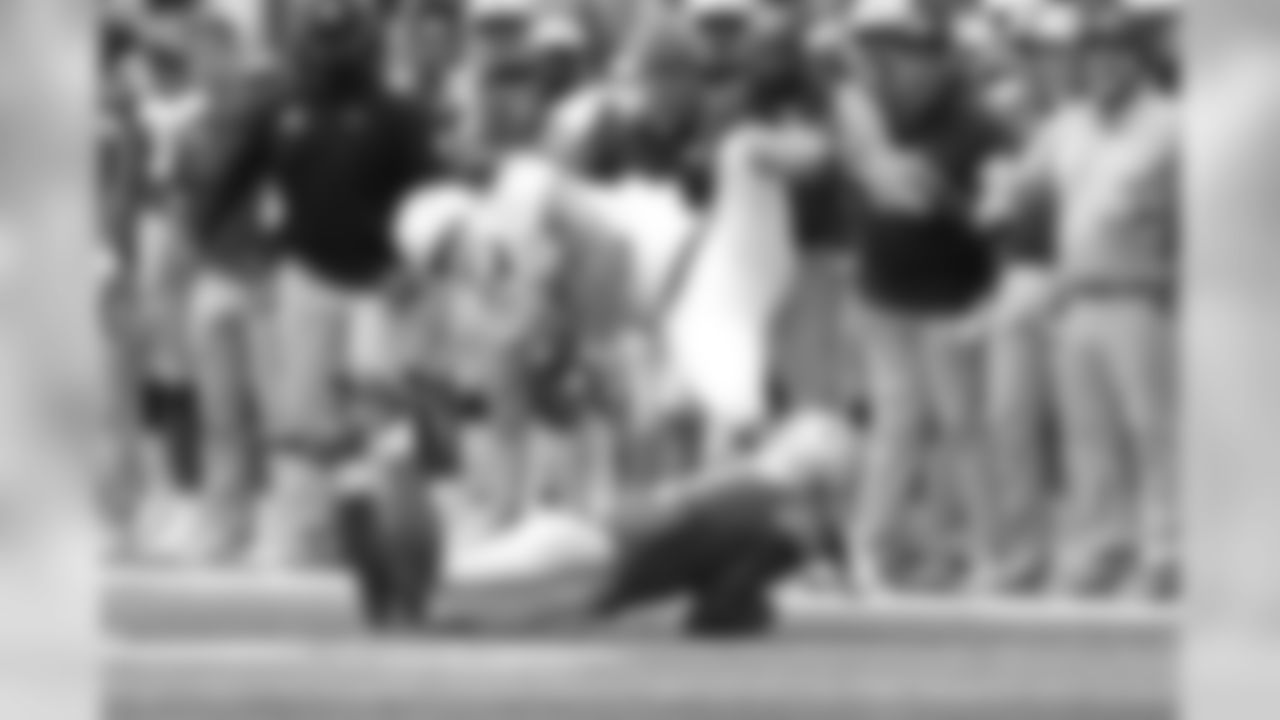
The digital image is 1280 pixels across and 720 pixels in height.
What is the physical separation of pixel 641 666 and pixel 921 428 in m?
0.48

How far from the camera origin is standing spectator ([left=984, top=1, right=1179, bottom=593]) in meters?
4.76

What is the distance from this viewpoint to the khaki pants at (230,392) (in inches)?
195

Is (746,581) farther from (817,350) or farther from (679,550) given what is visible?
(817,350)

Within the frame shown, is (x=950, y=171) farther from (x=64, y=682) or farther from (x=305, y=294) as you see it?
(x=64, y=682)

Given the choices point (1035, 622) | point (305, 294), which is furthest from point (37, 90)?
point (1035, 622)

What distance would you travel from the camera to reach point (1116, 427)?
481cm

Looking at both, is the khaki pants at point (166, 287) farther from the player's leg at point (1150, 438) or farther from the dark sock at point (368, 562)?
the player's leg at point (1150, 438)

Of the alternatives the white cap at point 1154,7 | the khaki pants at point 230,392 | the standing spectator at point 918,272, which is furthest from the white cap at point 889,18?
the khaki pants at point 230,392

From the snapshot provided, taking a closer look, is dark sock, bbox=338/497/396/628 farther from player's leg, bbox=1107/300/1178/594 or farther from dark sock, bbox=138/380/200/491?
player's leg, bbox=1107/300/1178/594

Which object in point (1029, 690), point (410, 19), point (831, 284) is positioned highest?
point (410, 19)

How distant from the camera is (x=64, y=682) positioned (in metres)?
4.84

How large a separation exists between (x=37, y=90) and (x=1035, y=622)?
148 cm

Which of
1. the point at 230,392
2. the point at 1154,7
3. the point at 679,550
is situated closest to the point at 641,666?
the point at 679,550

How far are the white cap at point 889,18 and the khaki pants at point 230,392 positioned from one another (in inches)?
34.3
